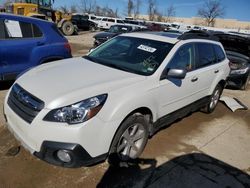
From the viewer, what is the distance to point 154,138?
4578mm

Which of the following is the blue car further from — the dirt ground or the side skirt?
the side skirt

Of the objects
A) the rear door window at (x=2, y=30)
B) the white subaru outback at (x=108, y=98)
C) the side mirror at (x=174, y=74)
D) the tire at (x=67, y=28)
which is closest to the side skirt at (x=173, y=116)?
the white subaru outback at (x=108, y=98)

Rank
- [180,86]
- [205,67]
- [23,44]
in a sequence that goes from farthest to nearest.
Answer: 1. [23,44]
2. [205,67]
3. [180,86]

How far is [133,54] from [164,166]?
1.73 m

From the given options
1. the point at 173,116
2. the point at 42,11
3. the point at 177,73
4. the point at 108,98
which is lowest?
the point at 42,11

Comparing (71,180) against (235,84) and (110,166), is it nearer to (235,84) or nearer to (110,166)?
(110,166)

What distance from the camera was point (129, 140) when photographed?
11.7ft

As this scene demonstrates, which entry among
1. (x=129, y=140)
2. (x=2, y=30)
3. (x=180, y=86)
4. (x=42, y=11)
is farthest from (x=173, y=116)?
(x=42, y=11)

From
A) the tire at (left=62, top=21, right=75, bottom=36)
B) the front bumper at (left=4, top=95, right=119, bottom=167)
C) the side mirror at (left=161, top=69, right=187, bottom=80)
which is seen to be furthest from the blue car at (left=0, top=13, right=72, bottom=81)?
the tire at (left=62, top=21, right=75, bottom=36)

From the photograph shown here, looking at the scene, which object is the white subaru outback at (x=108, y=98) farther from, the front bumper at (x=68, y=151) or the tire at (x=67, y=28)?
the tire at (x=67, y=28)

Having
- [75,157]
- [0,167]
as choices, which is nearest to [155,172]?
[75,157]

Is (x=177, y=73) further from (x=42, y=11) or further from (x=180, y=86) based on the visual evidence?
(x=42, y=11)

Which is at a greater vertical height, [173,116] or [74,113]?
[74,113]

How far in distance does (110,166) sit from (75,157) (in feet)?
2.84
